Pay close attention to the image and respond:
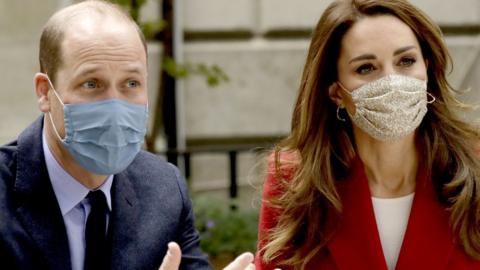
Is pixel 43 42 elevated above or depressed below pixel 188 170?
above

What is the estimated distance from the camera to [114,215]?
113 inches

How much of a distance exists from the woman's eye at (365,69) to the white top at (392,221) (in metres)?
0.43

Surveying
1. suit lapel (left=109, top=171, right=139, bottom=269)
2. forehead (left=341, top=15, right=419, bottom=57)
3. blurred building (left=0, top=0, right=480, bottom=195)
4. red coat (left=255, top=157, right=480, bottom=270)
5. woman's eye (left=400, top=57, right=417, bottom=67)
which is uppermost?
forehead (left=341, top=15, right=419, bottom=57)

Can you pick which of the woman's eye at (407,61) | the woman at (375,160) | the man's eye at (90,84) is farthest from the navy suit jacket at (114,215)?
the woman's eye at (407,61)

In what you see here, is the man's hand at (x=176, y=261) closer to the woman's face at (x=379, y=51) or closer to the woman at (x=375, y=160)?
the woman at (x=375, y=160)

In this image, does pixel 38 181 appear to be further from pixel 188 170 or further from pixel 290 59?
pixel 290 59

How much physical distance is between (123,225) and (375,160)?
2.84 ft

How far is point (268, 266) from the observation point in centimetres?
321

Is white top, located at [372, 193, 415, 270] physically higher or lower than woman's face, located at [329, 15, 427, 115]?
lower

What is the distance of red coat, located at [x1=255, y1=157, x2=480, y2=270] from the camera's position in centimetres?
312

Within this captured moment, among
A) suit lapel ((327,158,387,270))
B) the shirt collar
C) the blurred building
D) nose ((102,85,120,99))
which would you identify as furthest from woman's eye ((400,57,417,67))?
the blurred building

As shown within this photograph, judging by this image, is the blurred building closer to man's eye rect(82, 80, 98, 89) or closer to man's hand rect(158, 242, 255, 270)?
man's eye rect(82, 80, 98, 89)

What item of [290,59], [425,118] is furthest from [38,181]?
[290,59]

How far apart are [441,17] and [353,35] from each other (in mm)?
4383
